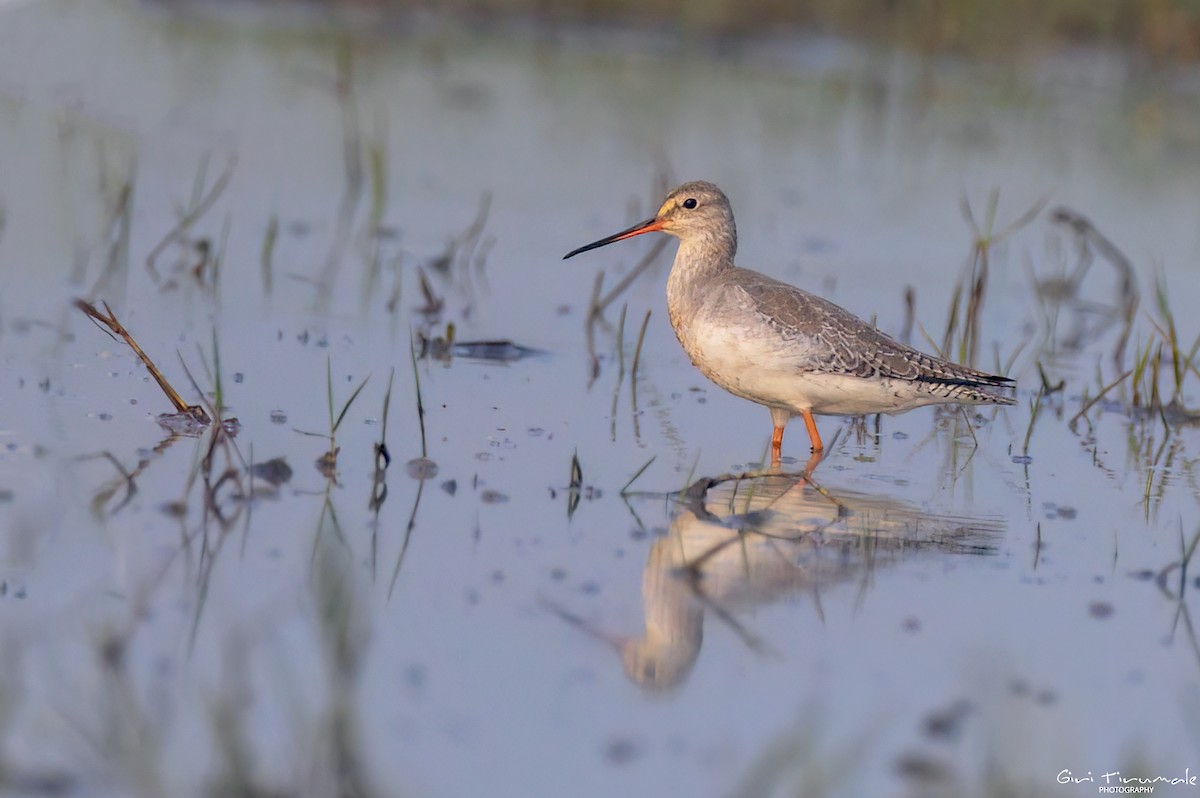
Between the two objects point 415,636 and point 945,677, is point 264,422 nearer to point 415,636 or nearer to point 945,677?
point 415,636

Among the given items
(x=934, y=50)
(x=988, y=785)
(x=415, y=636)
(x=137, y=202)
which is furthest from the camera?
(x=934, y=50)

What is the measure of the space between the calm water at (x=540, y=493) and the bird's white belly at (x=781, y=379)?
0.34 m

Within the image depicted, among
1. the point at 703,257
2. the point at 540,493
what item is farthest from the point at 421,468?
the point at 703,257

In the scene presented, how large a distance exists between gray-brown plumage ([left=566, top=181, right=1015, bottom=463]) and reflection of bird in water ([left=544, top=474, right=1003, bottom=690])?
1.43ft

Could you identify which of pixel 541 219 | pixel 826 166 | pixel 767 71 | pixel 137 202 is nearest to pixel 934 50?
pixel 767 71

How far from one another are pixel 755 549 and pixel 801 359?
141 centimetres

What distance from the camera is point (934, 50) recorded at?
1852 cm

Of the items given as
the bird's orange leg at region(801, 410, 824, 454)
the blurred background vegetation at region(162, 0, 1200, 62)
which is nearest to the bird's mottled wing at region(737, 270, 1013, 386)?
the bird's orange leg at region(801, 410, 824, 454)

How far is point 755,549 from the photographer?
6.44 m

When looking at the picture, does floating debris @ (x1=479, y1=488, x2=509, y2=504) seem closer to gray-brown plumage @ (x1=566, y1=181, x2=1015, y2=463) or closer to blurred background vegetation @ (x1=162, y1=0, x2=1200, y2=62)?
gray-brown plumage @ (x1=566, y1=181, x2=1015, y2=463)

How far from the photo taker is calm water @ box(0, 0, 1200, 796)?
189 inches

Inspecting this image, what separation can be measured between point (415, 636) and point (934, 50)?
47.4 feet

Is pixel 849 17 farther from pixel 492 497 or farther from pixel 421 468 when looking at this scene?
pixel 492 497

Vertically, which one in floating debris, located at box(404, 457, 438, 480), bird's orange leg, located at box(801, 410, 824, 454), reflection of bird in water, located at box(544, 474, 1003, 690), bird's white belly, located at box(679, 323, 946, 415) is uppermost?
bird's white belly, located at box(679, 323, 946, 415)
